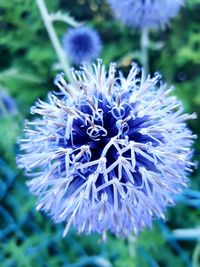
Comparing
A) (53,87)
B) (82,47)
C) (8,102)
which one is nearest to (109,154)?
(82,47)

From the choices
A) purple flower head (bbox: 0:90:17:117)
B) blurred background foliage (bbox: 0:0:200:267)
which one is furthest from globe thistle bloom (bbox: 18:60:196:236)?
purple flower head (bbox: 0:90:17:117)

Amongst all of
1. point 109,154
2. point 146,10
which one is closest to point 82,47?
point 146,10

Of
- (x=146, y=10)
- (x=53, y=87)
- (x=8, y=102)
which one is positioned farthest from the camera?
(x=53, y=87)

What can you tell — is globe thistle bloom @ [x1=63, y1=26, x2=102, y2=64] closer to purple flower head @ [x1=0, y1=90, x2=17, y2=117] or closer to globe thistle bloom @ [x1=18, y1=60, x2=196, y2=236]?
purple flower head @ [x1=0, y1=90, x2=17, y2=117]

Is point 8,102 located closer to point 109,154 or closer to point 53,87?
point 53,87

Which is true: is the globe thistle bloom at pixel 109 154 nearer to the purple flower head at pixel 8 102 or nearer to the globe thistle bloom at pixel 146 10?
the globe thistle bloom at pixel 146 10

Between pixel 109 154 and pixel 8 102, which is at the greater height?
pixel 8 102

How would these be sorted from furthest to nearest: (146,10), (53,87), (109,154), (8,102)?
(53,87), (8,102), (146,10), (109,154)

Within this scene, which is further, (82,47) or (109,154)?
(82,47)
